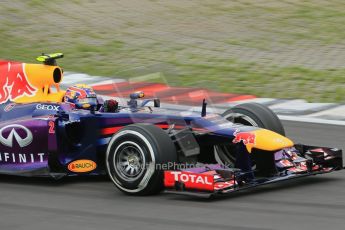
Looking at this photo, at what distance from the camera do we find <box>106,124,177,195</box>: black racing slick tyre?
8602 millimetres

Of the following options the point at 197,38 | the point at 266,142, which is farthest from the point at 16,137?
the point at 197,38

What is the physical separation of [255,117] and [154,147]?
5.35 ft

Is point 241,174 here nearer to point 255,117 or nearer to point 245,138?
point 245,138

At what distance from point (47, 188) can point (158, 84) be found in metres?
1.59

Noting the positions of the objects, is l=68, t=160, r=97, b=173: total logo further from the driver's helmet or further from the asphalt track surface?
the driver's helmet

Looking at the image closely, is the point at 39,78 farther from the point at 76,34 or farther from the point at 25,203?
the point at 76,34

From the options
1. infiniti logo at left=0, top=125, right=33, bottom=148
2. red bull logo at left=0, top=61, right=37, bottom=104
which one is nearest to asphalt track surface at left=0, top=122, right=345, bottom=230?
infiniti logo at left=0, top=125, right=33, bottom=148

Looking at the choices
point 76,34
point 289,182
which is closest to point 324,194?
point 289,182

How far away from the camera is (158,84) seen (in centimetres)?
987

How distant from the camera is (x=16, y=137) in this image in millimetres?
9727

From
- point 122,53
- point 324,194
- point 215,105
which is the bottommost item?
point 324,194

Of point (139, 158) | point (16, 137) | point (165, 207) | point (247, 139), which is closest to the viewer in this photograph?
point (165, 207)

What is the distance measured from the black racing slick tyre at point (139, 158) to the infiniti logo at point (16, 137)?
1.16 metres

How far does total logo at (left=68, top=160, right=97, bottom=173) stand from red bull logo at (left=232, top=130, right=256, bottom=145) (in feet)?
4.85
